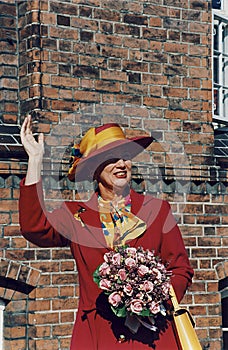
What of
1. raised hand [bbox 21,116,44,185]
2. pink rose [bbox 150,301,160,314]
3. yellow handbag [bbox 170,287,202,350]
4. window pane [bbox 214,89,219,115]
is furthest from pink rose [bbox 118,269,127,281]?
window pane [bbox 214,89,219,115]

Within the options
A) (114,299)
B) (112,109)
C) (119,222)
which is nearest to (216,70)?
(112,109)

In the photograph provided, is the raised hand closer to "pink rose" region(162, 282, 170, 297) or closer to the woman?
the woman

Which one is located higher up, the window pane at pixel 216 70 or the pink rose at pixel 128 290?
the window pane at pixel 216 70

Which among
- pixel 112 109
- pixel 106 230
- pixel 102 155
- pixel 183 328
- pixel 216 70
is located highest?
pixel 216 70

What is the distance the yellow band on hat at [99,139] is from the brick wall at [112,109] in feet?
5.08

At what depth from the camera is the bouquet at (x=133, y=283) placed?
5.52m

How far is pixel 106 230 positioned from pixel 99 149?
0.50 metres

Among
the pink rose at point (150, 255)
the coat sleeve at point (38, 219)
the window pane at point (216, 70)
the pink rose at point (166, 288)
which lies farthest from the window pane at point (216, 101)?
the pink rose at point (166, 288)

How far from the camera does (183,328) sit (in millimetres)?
5746

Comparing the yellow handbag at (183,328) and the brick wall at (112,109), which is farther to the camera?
the brick wall at (112,109)

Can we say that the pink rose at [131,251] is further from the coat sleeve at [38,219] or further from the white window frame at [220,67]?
the white window frame at [220,67]

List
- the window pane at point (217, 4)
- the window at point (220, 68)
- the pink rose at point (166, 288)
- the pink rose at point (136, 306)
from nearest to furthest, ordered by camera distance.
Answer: the pink rose at point (136, 306), the pink rose at point (166, 288), the window at point (220, 68), the window pane at point (217, 4)

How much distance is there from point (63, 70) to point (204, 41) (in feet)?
4.84

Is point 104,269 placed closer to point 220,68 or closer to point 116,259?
point 116,259
